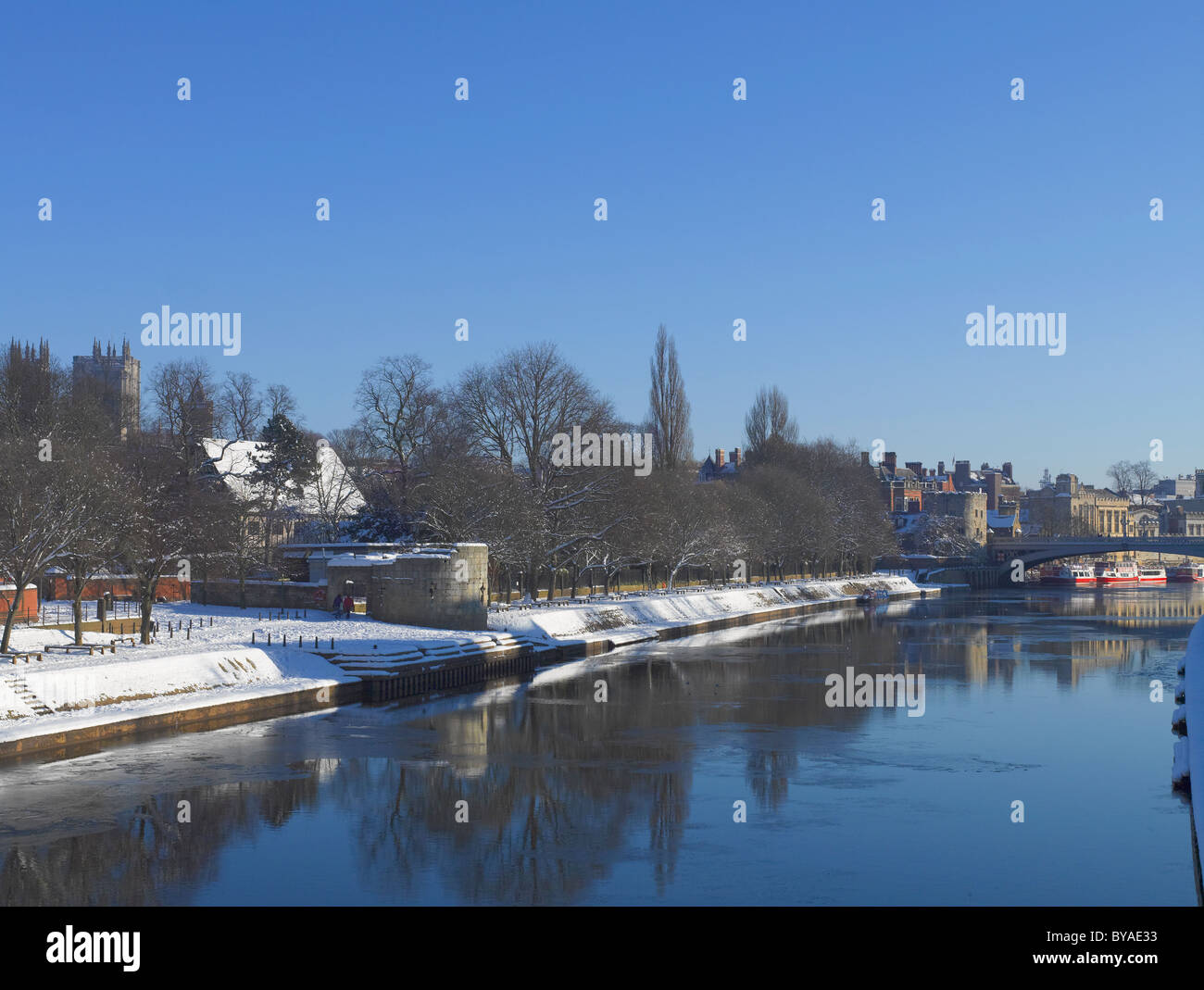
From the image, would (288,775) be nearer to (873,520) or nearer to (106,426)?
(106,426)

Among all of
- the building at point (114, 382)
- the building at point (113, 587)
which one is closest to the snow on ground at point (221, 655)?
the building at point (113, 587)

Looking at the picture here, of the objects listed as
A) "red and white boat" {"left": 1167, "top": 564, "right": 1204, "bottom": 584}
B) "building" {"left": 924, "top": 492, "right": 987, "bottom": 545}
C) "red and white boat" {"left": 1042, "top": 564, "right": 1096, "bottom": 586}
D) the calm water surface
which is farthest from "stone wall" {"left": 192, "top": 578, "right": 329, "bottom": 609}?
"building" {"left": 924, "top": 492, "right": 987, "bottom": 545}

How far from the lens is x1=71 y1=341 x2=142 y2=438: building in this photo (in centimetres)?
9994

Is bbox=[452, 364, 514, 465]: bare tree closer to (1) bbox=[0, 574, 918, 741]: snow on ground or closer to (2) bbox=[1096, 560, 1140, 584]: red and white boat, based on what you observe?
(1) bbox=[0, 574, 918, 741]: snow on ground

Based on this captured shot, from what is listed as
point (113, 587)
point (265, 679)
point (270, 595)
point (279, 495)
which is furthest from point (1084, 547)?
point (265, 679)

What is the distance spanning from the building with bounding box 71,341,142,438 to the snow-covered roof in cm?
1125

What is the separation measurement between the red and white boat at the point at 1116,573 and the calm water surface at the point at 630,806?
4337 inches

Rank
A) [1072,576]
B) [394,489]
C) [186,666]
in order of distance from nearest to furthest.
→ [186,666]
[394,489]
[1072,576]

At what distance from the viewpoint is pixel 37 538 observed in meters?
36.3

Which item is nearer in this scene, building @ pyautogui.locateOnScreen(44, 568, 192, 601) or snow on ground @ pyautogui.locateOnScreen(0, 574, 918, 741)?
snow on ground @ pyautogui.locateOnScreen(0, 574, 918, 741)

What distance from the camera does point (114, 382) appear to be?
164250 millimetres

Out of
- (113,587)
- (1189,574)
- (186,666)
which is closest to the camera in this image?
(186,666)

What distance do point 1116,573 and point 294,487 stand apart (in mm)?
107246

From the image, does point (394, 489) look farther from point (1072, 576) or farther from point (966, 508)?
point (966, 508)
